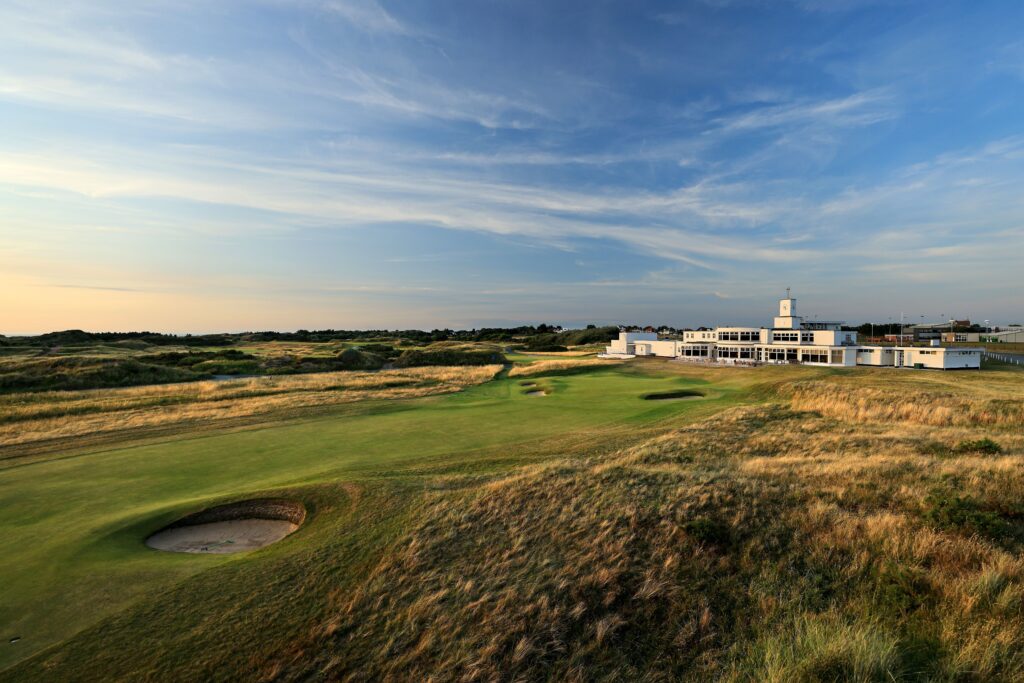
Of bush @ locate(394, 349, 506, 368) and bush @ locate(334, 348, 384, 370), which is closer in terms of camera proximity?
bush @ locate(334, 348, 384, 370)

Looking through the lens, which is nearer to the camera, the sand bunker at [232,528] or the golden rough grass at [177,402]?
the sand bunker at [232,528]

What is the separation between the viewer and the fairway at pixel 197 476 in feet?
22.4

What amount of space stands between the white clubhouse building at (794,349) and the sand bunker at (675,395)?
27.4 m

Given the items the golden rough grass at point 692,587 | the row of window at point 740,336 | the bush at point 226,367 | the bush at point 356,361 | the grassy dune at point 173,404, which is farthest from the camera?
the row of window at point 740,336

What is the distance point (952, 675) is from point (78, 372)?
53.6 m

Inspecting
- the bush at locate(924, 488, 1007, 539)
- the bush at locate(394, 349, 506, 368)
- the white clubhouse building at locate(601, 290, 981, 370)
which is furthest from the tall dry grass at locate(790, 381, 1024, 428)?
the bush at locate(394, 349, 506, 368)

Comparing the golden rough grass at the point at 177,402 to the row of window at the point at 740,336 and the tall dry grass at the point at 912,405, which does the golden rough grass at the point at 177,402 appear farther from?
the row of window at the point at 740,336

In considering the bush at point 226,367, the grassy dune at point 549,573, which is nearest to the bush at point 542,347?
the bush at point 226,367

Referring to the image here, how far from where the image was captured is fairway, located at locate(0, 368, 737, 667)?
6.84 meters

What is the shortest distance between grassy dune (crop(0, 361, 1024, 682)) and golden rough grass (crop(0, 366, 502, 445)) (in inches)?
321

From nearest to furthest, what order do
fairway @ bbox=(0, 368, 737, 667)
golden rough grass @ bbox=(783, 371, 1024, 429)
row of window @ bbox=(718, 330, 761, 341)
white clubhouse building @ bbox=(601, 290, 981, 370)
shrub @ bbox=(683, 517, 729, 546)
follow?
fairway @ bbox=(0, 368, 737, 667) → shrub @ bbox=(683, 517, 729, 546) → golden rough grass @ bbox=(783, 371, 1024, 429) → white clubhouse building @ bbox=(601, 290, 981, 370) → row of window @ bbox=(718, 330, 761, 341)

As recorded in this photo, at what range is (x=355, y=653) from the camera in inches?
223

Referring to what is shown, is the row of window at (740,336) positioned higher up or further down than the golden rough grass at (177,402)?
higher up

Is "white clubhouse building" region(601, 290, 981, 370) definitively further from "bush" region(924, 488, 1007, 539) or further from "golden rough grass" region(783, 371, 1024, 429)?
"bush" region(924, 488, 1007, 539)
